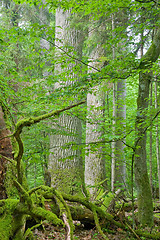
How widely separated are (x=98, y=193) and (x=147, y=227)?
178cm

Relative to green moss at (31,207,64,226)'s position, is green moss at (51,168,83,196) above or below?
below

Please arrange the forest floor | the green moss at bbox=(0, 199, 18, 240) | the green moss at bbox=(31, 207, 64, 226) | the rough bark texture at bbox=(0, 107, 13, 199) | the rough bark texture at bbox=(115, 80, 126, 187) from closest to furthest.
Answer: the green moss at bbox=(31, 207, 64, 226) → the green moss at bbox=(0, 199, 18, 240) → the rough bark texture at bbox=(0, 107, 13, 199) → the forest floor → the rough bark texture at bbox=(115, 80, 126, 187)

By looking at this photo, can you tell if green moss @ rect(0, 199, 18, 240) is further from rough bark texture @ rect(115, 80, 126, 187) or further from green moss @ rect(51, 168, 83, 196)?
green moss @ rect(51, 168, 83, 196)

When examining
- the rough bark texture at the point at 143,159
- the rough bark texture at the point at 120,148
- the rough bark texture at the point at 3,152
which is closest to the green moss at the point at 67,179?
the rough bark texture at the point at 120,148

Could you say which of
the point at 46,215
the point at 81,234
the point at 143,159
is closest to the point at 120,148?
the point at 143,159

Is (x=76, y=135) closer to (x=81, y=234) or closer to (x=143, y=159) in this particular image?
(x=143, y=159)

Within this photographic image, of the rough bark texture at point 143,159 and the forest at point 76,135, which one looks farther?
→ the rough bark texture at point 143,159

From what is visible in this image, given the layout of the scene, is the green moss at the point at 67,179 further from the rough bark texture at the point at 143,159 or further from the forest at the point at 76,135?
the rough bark texture at the point at 143,159

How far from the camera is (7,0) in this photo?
11.0 metres

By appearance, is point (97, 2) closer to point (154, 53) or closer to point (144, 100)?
point (154, 53)

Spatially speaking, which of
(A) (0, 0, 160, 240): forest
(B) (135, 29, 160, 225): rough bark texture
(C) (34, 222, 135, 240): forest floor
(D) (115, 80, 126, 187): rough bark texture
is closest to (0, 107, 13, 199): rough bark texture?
(A) (0, 0, 160, 240): forest

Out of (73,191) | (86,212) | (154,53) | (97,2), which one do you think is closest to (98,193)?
(73,191)

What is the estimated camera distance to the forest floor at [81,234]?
361cm

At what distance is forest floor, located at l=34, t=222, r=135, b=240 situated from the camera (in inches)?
142
